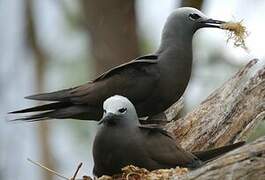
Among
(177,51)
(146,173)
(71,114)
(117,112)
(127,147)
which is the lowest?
(146,173)

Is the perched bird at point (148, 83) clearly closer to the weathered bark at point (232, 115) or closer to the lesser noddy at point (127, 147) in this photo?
the weathered bark at point (232, 115)

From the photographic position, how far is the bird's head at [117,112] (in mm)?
6012

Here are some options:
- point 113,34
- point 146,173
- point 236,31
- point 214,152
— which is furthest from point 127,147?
point 113,34

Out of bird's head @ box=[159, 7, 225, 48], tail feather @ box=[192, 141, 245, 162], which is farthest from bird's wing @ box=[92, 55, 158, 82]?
tail feather @ box=[192, 141, 245, 162]

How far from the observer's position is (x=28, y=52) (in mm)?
12133

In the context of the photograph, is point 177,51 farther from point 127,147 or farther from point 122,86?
point 127,147

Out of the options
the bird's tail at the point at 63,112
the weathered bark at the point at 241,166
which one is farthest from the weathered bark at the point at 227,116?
the weathered bark at the point at 241,166

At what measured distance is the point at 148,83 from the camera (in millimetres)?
6746

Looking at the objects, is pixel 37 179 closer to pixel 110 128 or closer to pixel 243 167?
pixel 110 128

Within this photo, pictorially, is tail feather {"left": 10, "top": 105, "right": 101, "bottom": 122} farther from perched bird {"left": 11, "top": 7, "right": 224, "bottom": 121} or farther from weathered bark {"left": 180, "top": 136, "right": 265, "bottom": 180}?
weathered bark {"left": 180, "top": 136, "right": 265, "bottom": 180}

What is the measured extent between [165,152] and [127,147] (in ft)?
0.94

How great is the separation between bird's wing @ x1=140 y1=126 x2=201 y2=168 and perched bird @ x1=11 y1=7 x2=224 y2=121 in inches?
19.3

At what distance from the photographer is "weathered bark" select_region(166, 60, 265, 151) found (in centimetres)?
693

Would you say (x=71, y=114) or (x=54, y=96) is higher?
(x=54, y=96)
